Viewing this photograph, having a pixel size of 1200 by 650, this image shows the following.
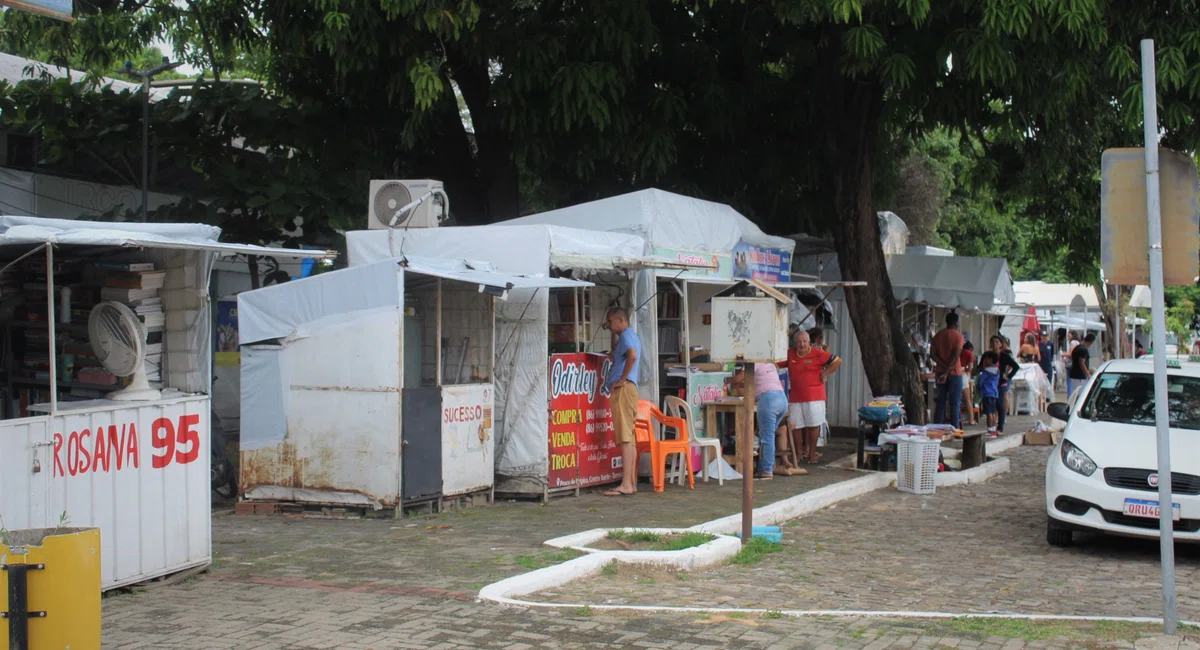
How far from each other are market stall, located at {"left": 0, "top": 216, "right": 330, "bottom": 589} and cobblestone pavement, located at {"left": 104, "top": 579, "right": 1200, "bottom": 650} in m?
0.60

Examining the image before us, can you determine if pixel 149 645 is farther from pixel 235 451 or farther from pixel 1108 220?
pixel 235 451

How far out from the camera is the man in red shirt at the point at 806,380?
15.0 metres

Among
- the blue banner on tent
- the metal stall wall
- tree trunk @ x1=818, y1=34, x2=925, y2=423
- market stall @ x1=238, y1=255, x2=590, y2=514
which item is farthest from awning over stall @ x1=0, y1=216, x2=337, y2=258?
tree trunk @ x1=818, y1=34, x2=925, y2=423

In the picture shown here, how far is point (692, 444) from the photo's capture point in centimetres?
1320

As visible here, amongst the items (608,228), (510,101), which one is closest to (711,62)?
(510,101)

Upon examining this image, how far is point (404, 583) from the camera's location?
7816mm

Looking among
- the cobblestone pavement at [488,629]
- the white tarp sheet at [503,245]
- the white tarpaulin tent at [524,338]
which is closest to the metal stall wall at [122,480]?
the cobblestone pavement at [488,629]

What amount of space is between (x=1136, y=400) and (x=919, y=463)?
10.9 ft

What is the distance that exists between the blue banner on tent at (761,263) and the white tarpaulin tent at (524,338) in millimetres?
3164

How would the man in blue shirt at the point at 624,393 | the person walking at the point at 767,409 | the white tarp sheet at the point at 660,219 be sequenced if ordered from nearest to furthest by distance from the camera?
the man in blue shirt at the point at 624,393, the white tarp sheet at the point at 660,219, the person walking at the point at 767,409

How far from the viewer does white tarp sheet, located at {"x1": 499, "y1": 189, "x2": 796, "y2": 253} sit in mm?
13570

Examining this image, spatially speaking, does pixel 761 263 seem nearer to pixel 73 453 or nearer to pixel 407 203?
pixel 407 203

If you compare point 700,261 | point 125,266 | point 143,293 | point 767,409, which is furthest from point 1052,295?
point 125,266

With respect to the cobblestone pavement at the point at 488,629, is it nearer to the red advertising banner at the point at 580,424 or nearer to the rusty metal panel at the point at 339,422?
the rusty metal panel at the point at 339,422
